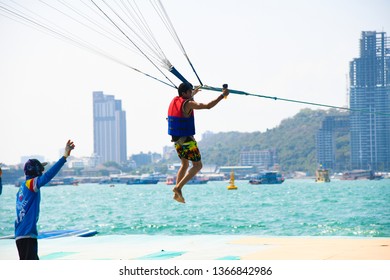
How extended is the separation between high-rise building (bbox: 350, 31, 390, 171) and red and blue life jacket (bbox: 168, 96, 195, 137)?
20064 mm

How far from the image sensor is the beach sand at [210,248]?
9562 mm

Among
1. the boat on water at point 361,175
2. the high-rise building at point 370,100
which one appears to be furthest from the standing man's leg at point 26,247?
the boat on water at point 361,175

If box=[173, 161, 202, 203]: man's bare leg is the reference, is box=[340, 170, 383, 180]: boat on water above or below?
below

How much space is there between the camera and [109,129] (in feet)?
421

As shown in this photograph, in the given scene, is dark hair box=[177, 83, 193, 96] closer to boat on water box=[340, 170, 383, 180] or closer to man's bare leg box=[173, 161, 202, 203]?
man's bare leg box=[173, 161, 202, 203]

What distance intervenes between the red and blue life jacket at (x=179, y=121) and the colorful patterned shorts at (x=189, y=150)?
107 mm

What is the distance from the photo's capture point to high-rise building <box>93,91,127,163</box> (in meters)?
131

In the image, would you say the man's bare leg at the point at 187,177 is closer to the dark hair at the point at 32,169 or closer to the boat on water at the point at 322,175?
the dark hair at the point at 32,169

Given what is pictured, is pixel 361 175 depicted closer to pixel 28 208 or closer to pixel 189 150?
pixel 189 150

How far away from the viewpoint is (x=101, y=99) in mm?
140750

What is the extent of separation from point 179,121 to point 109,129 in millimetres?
120374

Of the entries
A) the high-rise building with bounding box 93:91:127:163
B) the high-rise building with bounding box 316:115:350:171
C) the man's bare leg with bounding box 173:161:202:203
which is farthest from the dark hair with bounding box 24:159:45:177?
the high-rise building with bounding box 93:91:127:163

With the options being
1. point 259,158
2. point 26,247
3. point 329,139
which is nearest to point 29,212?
point 26,247

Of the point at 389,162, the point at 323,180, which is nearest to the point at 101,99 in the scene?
the point at 323,180
